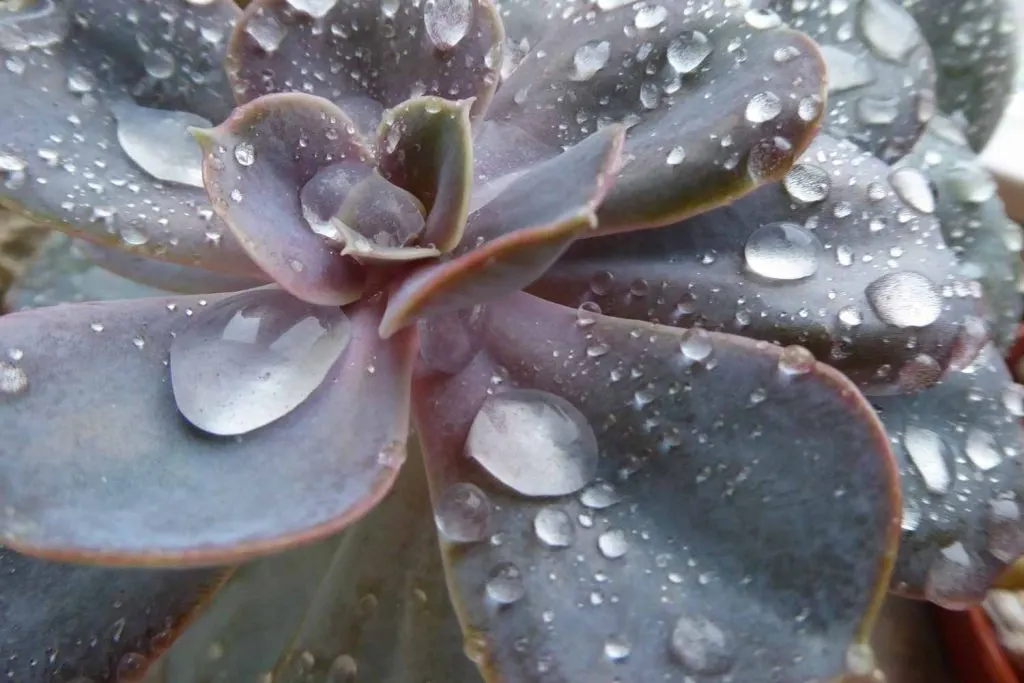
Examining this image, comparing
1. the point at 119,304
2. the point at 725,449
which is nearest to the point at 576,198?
the point at 725,449

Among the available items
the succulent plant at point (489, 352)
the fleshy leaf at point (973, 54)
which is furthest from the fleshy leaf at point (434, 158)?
the fleshy leaf at point (973, 54)

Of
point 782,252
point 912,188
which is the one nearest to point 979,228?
point 912,188

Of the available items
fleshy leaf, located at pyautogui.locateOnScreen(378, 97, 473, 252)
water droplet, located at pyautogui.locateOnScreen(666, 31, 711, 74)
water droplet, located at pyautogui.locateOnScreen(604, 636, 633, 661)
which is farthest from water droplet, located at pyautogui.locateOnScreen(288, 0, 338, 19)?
water droplet, located at pyautogui.locateOnScreen(604, 636, 633, 661)

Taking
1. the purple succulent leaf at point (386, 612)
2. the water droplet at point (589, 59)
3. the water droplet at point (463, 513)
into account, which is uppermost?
the water droplet at point (589, 59)

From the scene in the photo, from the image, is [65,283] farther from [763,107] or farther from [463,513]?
[763,107]

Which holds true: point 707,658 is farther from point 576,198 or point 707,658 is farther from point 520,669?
point 576,198

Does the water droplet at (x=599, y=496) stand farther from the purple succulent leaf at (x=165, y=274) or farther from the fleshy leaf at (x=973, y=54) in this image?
the fleshy leaf at (x=973, y=54)

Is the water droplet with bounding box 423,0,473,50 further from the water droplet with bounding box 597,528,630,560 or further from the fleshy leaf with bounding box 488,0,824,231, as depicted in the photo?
the water droplet with bounding box 597,528,630,560
